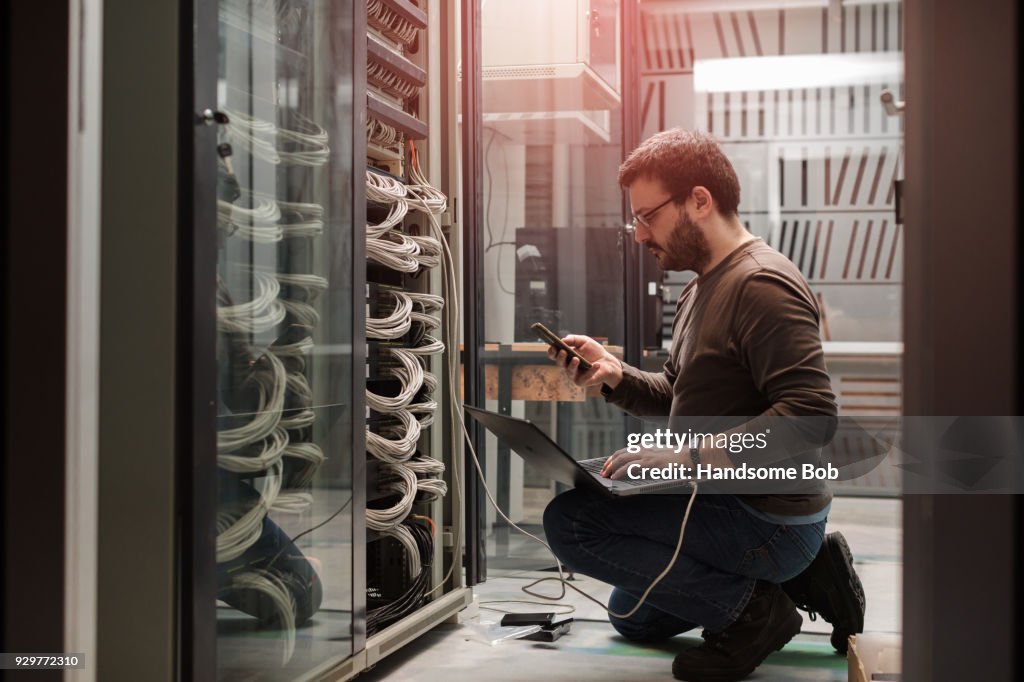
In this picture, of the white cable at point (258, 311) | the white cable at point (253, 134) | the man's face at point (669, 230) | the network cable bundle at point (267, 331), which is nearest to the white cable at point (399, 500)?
the network cable bundle at point (267, 331)

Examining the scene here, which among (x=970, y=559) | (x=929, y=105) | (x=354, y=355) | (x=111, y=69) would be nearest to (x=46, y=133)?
(x=111, y=69)

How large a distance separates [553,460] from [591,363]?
1.63 ft

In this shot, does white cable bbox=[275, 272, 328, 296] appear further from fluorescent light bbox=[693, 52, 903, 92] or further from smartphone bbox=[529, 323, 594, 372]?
fluorescent light bbox=[693, 52, 903, 92]

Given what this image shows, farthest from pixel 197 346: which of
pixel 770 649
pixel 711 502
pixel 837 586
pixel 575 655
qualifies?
pixel 837 586

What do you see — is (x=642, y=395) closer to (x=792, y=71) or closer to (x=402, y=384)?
(x=402, y=384)

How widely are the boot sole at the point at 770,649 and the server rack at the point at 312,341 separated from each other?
734 mm

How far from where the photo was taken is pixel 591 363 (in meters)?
2.55

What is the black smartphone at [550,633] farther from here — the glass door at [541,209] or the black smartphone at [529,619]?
the glass door at [541,209]

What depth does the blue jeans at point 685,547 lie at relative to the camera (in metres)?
2.35

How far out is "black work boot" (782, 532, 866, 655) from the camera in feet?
8.38

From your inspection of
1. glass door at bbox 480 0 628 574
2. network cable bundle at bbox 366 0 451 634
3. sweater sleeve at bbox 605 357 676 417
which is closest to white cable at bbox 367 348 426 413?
network cable bundle at bbox 366 0 451 634

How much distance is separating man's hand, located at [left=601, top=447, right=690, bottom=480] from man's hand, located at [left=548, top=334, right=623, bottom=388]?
0.21 meters

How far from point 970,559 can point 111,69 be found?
140 centimetres

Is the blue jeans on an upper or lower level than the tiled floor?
upper
